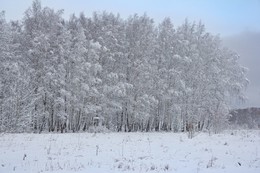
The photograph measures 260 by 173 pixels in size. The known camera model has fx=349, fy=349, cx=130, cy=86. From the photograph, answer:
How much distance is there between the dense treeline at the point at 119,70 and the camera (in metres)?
35.2

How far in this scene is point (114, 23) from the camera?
4172cm

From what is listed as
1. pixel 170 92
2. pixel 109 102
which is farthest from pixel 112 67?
pixel 170 92

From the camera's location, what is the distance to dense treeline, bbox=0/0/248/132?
35.2 m

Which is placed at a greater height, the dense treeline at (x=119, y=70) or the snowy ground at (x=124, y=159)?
the dense treeline at (x=119, y=70)

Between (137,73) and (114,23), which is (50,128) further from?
(114,23)

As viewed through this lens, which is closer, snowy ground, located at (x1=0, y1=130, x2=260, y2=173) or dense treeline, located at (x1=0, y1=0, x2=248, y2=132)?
snowy ground, located at (x1=0, y1=130, x2=260, y2=173)

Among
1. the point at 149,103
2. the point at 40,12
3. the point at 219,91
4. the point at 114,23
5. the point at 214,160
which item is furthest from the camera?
the point at 219,91

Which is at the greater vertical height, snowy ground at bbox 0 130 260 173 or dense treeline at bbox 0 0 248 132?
dense treeline at bbox 0 0 248 132

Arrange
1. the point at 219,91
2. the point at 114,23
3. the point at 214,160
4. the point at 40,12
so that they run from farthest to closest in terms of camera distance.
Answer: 1. the point at 219,91
2. the point at 114,23
3. the point at 40,12
4. the point at 214,160

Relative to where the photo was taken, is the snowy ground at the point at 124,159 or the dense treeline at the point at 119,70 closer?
the snowy ground at the point at 124,159

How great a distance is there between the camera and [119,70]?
40.7 metres

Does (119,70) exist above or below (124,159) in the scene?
above

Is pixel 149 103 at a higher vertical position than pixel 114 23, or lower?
lower

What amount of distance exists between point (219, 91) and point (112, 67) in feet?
47.5
